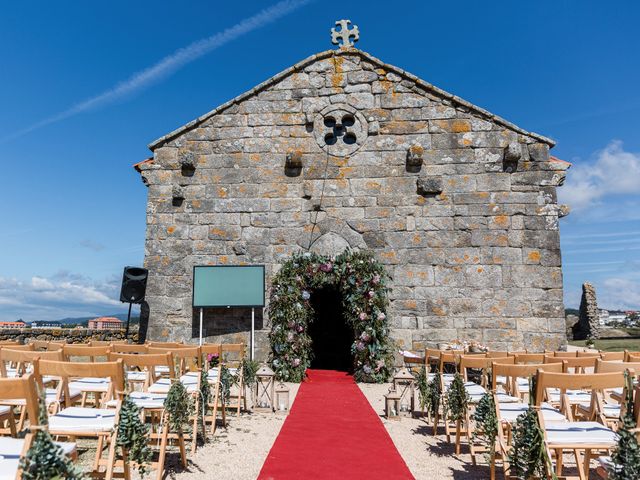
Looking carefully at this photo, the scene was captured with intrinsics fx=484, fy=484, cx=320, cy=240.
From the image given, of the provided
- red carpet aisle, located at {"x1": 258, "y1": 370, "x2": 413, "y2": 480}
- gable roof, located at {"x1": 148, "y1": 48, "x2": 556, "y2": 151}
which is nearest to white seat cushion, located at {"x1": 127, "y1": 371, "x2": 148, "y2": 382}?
red carpet aisle, located at {"x1": 258, "y1": 370, "x2": 413, "y2": 480}

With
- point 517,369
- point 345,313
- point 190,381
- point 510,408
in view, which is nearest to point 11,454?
point 190,381

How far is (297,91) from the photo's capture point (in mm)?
9023

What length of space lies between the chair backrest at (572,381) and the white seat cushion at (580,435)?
268 mm

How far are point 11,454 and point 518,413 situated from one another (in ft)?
10.3

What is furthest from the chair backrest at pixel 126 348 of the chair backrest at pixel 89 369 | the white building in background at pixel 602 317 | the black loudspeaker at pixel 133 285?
the white building in background at pixel 602 317

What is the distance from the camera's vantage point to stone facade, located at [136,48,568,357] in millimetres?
8258

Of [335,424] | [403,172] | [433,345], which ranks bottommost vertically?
[335,424]

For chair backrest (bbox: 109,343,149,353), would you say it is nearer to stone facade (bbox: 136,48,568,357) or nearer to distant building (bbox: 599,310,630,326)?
stone facade (bbox: 136,48,568,357)

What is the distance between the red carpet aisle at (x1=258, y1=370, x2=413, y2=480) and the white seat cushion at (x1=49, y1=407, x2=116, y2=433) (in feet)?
3.97

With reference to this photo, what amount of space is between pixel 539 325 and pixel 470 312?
3.75ft

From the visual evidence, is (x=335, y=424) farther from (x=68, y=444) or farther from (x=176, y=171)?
(x=176, y=171)

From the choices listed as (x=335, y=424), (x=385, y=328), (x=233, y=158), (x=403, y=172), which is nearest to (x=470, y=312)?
(x=385, y=328)

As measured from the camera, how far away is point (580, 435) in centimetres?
286

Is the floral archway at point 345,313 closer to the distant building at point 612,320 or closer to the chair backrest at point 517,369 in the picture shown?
the chair backrest at point 517,369
